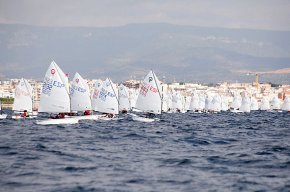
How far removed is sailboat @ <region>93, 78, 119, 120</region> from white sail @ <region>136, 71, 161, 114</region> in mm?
4141

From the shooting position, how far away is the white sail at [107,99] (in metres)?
78.0

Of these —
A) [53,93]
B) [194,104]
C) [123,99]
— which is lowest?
[194,104]

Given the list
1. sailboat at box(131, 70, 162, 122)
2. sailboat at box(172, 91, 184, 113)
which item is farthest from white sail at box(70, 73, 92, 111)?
sailboat at box(172, 91, 184, 113)

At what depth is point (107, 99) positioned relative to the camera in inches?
3071

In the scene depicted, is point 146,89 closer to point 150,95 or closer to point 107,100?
point 150,95

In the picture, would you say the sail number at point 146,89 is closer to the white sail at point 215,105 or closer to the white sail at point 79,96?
the white sail at point 79,96

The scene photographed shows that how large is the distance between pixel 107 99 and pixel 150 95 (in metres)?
6.64

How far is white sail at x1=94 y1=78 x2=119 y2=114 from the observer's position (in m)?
78.0

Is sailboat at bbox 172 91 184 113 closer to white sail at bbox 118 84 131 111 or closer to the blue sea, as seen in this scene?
white sail at bbox 118 84 131 111

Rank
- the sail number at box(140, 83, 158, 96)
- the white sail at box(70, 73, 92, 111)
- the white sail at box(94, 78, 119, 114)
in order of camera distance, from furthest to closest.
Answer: the white sail at box(94, 78, 119, 114), the sail number at box(140, 83, 158, 96), the white sail at box(70, 73, 92, 111)

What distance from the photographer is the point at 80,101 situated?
73000 mm

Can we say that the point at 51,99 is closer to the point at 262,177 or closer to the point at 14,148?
the point at 14,148

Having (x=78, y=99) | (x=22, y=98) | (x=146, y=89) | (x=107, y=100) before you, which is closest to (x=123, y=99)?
(x=22, y=98)

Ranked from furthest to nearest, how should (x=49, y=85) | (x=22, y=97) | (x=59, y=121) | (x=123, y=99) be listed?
(x=123, y=99) → (x=22, y=97) → (x=59, y=121) → (x=49, y=85)
